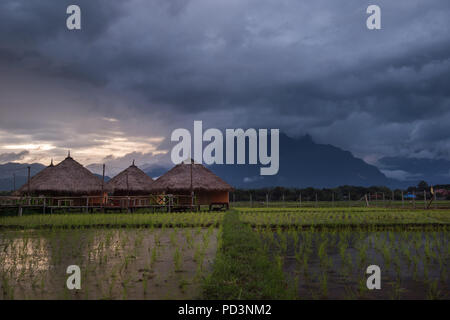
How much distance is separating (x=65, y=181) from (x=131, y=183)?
608cm

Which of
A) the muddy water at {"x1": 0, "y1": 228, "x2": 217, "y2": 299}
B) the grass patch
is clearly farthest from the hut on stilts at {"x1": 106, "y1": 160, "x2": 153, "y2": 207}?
the grass patch

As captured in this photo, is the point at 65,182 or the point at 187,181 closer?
the point at 65,182

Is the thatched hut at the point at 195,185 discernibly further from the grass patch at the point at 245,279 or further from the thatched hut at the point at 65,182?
the grass patch at the point at 245,279

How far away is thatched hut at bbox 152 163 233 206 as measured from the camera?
25.5 m

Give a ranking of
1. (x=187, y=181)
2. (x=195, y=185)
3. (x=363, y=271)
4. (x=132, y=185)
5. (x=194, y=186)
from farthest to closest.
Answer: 1. (x=132, y=185)
2. (x=187, y=181)
3. (x=195, y=185)
4. (x=194, y=186)
5. (x=363, y=271)

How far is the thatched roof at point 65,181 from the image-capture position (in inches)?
899

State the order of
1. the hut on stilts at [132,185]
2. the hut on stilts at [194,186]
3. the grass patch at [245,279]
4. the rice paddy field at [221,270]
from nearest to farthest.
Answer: the grass patch at [245,279] → the rice paddy field at [221,270] → the hut on stilts at [194,186] → the hut on stilts at [132,185]

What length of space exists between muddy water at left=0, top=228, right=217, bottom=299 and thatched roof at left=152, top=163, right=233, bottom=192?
1734 cm

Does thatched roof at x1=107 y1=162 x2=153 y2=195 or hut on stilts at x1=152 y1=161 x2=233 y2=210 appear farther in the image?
thatched roof at x1=107 y1=162 x2=153 y2=195

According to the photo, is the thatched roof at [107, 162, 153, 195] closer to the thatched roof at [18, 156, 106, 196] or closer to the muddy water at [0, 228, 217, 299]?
the thatched roof at [18, 156, 106, 196]

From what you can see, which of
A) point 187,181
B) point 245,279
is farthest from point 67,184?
point 245,279

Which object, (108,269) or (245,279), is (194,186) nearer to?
(108,269)

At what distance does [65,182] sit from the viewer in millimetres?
23438

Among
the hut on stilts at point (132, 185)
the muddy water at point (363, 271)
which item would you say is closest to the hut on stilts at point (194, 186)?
the hut on stilts at point (132, 185)
